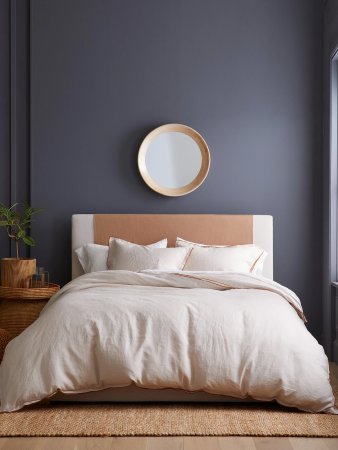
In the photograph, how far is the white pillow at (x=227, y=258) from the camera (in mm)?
5090

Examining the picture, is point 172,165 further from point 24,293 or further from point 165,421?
point 165,421

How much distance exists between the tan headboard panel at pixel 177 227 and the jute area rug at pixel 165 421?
6.69 ft

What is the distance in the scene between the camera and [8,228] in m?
5.60

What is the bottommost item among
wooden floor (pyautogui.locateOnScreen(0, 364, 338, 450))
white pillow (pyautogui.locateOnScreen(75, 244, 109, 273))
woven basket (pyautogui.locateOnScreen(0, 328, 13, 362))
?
wooden floor (pyautogui.locateOnScreen(0, 364, 338, 450))

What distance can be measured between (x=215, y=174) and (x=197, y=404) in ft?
7.96

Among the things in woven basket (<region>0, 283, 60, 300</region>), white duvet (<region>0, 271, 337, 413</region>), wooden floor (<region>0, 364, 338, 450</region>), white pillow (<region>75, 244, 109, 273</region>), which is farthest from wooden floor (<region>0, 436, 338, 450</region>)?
white pillow (<region>75, 244, 109, 273</region>)

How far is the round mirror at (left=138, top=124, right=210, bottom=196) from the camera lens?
5.61 meters

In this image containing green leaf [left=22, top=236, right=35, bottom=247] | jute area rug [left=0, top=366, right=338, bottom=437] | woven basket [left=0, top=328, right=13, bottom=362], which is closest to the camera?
A: jute area rug [left=0, top=366, right=338, bottom=437]

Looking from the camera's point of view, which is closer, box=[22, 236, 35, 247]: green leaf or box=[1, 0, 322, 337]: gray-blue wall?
box=[22, 236, 35, 247]: green leaf

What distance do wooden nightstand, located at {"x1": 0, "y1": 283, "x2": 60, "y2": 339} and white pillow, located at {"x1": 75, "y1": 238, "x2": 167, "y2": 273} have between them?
410 millimetres

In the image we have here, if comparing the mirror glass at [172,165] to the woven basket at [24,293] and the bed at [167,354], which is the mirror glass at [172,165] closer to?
the woven basket at [24,293]

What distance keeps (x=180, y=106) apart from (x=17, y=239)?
169cm

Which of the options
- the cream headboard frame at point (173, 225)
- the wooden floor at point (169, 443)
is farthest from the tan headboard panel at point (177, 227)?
the wooden floor at point (169, 443)

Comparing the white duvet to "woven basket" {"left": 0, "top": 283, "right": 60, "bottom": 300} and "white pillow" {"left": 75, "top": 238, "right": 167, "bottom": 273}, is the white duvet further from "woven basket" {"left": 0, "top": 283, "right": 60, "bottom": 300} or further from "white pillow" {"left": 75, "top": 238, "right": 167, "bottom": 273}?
"white pillow" {"left": 75, "top": 238, "right": 167, "bottom": 273}
